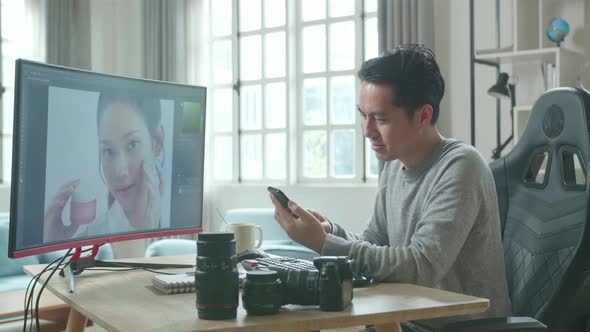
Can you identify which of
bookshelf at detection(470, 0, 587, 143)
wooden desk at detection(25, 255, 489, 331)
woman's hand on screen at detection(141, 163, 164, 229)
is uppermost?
bookshelf at detection(470, 0, 587, 143)

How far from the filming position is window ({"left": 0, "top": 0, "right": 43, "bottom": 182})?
523cm

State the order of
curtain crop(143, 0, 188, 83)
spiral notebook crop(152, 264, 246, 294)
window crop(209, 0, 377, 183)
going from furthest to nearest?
curtain crop(143, 0, 188, 83)
window crop(209, 0, 377, 183)
spiral notebook crop(152, 264, 246, 294)

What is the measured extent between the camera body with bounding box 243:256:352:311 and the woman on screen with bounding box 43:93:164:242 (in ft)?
1.88

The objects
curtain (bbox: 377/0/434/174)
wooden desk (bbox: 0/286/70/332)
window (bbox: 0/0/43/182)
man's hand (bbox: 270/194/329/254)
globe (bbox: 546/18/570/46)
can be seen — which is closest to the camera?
man's hand (bbox: 270/194/329/254)

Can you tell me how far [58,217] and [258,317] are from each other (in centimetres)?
60

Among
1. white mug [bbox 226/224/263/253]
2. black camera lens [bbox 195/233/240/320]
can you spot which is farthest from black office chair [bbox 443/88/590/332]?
white mug [bbox 226/224/263/253]

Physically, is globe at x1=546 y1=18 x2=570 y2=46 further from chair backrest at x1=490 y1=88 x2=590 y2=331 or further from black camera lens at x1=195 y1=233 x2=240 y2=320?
black camera lens at x1=195 y1=233 x2=240 y2=320

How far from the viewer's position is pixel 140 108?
1674mm

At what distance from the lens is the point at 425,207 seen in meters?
1.61

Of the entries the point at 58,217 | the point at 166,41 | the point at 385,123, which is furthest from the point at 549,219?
the point at 166,41

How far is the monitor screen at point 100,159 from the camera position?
1400mm

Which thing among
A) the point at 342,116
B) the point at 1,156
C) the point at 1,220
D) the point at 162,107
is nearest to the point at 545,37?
the point at 342,116

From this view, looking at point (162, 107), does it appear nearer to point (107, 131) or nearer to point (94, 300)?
point (107, 131)

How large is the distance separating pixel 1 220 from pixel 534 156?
328cm
